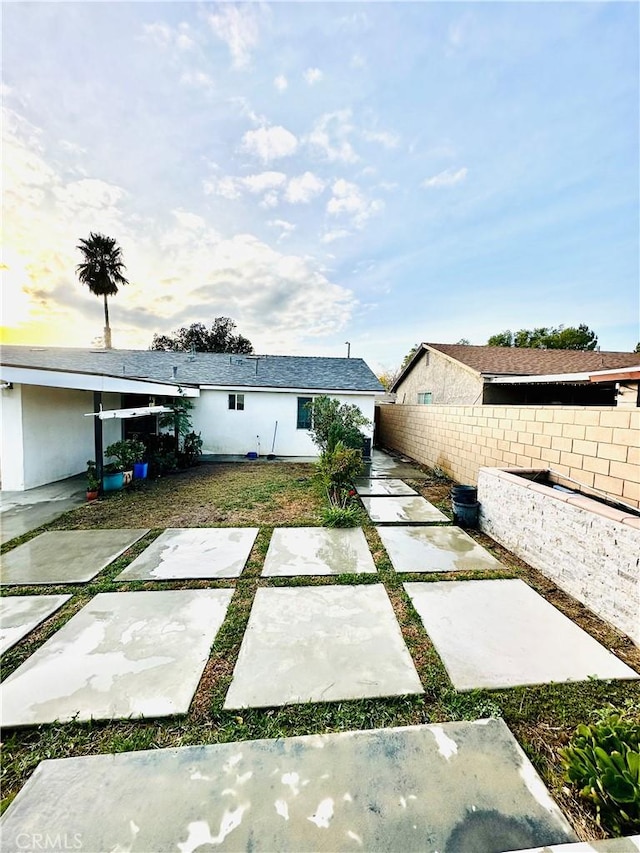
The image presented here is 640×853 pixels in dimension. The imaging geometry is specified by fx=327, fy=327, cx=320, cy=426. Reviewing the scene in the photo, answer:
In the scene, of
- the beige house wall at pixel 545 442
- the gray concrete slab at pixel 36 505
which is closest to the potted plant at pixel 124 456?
the gray concrete slab at pixel 36 505

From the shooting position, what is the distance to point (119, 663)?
2.49 meters

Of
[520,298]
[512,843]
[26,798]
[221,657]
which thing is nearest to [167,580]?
[221,657]

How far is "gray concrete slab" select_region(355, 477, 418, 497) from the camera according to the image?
748cm

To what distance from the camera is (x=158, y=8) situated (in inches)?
235

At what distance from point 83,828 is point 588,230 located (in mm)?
14229

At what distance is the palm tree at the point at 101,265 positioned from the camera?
23438mm

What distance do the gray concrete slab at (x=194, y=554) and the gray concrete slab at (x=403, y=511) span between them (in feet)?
7.51

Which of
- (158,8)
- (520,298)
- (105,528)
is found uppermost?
(158,8)

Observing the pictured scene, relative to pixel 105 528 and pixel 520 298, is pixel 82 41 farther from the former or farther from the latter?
pixel 520 298

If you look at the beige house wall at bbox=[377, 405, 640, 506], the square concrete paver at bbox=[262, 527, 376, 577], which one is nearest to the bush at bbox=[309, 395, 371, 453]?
the beige house wall at bbox=[377, 405, 640, 506]

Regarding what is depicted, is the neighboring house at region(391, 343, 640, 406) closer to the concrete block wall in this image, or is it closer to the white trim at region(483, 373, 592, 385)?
the white trim at region(483, 373, 592, 385)

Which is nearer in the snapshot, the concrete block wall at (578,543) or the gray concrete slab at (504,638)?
the gray concrete slab at (504,638)

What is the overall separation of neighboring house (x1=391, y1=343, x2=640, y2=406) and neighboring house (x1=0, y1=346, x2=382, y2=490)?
3.20 m

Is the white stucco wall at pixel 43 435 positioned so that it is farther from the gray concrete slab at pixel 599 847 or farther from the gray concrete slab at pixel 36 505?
the gray concrete slab at pixel 599 847
